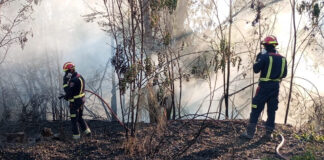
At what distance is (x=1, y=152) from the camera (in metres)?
5.61

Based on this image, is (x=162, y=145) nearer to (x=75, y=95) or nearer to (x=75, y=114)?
(x=75, y=114)

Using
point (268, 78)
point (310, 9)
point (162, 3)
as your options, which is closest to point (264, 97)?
point (268, 78)

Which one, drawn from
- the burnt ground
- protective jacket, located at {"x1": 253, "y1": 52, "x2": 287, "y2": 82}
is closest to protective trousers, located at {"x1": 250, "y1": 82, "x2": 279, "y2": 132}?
Answer: protective jacket, located at {"x1": 253, "y1": 52, "x2": 287, "y2": 82}

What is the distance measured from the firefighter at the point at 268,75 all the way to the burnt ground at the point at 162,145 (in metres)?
0.50

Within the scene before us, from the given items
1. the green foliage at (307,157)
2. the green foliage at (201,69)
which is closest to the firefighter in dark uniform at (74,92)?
the green foliage at (201,69)

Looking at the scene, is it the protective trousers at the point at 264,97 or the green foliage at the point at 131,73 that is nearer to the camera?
the green foliage at the point at 131,73

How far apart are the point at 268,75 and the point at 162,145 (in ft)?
7.33

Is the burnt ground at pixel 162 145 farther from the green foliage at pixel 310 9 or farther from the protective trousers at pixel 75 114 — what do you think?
the green foliage at pixel 310 9

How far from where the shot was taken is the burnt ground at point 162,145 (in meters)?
5.43

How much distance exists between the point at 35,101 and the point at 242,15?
222 inches

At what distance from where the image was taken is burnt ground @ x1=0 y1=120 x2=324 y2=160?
5.43 m

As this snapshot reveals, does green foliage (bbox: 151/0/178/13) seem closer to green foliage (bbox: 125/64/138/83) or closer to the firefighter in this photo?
green foliage (bbox: 125/64/138/83)

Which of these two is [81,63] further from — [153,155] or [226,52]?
[153,155]

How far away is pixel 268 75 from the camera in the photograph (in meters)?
5.99
